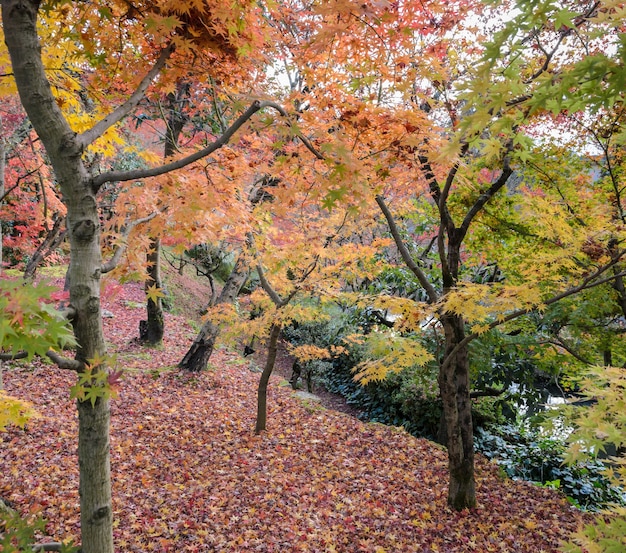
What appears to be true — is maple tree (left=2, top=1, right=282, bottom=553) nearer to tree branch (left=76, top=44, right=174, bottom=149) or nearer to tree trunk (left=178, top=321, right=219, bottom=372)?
tree branch (left=76, top=44, right=174, bottom=149)

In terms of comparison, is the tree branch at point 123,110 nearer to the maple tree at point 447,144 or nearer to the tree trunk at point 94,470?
the maple tree at point 447,144

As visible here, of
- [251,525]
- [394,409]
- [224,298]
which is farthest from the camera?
[394,409]

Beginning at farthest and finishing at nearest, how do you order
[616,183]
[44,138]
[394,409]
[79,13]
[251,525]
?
[394,409], [616,183], [251,525], [79,13], [44,138]

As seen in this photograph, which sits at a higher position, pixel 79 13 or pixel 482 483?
pixel 79 13

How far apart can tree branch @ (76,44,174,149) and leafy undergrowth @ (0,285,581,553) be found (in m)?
3.48

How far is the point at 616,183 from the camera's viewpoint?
5.61 metres

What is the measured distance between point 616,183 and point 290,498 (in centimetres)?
600

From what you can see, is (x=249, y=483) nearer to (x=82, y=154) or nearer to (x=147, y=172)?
(x=147, y=172)

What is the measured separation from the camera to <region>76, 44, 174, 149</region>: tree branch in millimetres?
2238

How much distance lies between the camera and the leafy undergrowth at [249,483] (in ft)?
13.5

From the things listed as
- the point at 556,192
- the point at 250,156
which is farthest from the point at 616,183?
the point at 250,156

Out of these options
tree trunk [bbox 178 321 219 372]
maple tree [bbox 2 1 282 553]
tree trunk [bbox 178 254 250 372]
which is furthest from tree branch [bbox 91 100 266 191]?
tree trunk [bbox 178 321 219 372]

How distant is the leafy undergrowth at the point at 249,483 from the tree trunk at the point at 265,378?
21 centimetres

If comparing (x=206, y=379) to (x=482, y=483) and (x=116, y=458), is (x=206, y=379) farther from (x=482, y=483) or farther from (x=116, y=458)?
(x=482, y=483)
